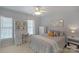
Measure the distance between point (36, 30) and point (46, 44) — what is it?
1.06 ft

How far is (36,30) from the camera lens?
2.06 metres

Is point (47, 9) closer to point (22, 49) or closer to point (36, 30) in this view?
point (36, 30)

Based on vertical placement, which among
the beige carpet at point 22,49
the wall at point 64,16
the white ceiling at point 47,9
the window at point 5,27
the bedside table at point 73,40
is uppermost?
the white ceiling at point 47,9

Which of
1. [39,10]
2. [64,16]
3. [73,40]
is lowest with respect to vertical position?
[73,40]

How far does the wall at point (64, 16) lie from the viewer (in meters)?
2.01

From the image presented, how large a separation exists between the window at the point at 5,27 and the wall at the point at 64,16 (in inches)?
24.2

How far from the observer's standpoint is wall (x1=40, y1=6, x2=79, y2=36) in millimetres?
2008

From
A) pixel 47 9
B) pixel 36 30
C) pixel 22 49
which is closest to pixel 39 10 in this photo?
pixel 47 9

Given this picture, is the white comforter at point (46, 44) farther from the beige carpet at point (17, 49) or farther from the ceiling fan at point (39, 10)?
the ceiling fan at point (39, 10)

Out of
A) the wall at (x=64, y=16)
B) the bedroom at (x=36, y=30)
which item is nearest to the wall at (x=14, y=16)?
the bedroom at (x=36, y=30)

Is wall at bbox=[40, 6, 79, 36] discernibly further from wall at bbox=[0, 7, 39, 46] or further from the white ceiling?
wall at bbox=[0, 7, 39, 46]
